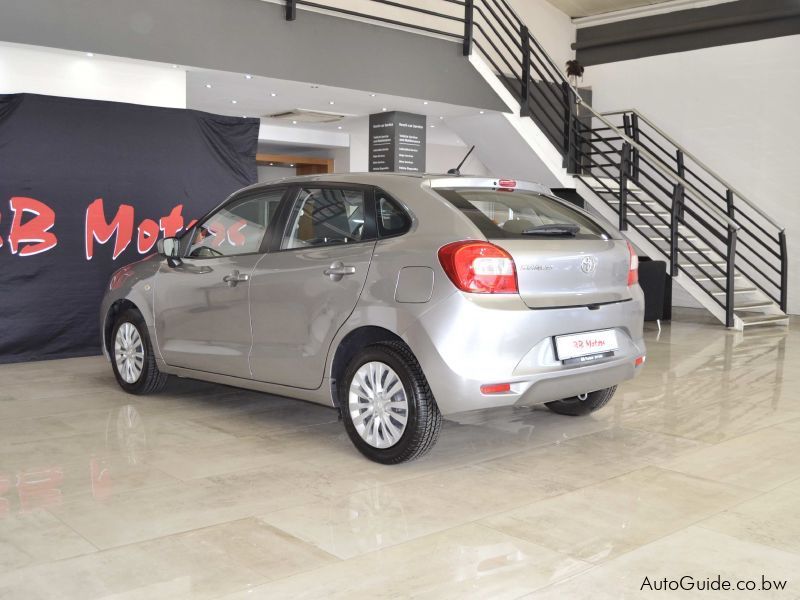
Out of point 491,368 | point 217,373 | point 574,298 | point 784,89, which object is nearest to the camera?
point 491,368

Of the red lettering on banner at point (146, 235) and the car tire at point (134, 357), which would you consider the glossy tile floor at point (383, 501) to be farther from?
the red lettering on banner at point (146, 235)

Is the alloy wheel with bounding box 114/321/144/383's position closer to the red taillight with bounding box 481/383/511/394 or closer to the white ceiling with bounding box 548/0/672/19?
the red taillight with bounding box 481/383/511/394

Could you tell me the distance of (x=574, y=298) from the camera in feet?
12.9

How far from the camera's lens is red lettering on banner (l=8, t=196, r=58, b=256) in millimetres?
6891

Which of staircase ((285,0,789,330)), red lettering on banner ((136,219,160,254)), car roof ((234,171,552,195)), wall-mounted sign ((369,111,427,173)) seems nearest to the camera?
car roof ((234,171,552,195))

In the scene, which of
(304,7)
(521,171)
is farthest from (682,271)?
(304,7)

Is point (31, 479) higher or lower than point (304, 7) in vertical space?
lower

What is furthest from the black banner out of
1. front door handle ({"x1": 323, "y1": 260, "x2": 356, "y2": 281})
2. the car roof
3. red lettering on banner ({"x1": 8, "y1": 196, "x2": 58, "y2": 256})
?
front door handle ({"x1": 323, "y1": 260, "x2": 356, "y2": 281})

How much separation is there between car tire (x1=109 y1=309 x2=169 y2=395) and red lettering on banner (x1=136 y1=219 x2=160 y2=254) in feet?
6.95

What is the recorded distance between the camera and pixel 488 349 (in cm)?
363

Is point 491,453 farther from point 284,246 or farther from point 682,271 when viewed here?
point 682,271

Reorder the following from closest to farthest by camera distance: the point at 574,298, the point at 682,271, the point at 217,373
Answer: the point at 574,298, the point at 217,373, the point at 682,271

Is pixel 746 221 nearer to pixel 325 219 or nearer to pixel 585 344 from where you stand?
pixel 585 344

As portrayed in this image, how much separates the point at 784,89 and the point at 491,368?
9985mm
